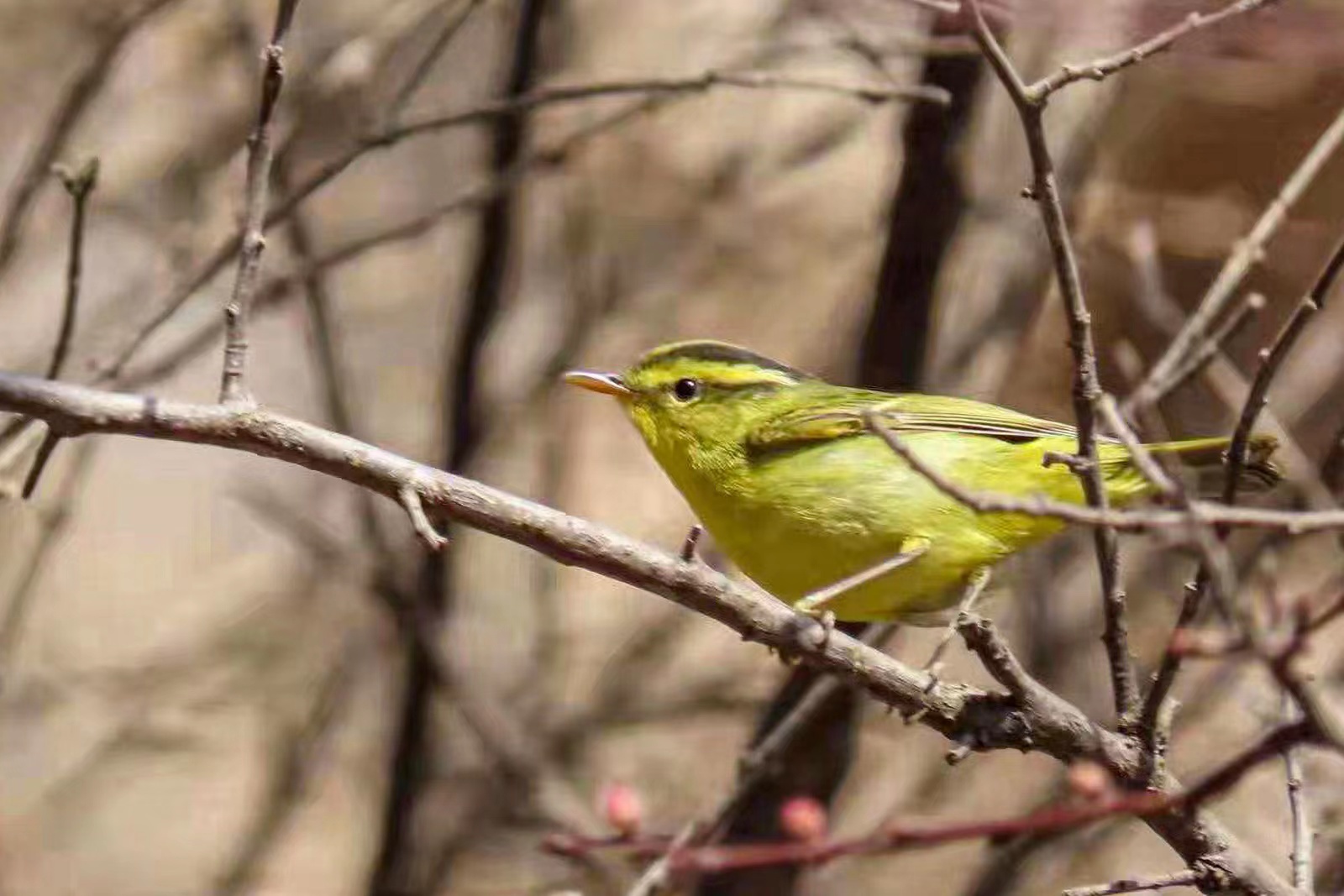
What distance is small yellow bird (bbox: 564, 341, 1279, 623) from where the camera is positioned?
341 centimetres

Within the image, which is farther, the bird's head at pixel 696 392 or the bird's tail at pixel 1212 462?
the bird's head at pixel 696 392

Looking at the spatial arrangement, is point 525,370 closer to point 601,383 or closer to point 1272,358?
point 601,383

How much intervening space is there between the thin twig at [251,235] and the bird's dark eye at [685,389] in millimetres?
1330

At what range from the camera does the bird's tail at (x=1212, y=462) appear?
9.34 ft

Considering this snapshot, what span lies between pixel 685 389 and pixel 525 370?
2.34m

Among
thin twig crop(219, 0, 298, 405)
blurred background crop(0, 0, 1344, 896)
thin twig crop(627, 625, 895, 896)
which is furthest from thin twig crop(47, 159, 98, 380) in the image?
thin twig crop(627, 625, 895, 896)

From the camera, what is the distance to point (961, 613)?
296cm

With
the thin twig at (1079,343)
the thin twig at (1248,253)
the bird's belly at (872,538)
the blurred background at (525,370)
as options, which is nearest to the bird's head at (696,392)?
the bird's belly at (872,538)

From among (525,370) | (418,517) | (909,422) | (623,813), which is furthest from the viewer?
(525,370)

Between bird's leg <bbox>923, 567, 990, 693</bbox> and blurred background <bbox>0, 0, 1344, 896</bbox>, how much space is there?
1095mm

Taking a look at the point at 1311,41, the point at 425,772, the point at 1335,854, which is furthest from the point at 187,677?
the point at 1311,41

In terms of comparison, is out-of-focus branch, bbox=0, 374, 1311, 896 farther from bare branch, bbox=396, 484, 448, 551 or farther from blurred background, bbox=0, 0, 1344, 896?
blurred background, bbox=0, 0, 1344, 896

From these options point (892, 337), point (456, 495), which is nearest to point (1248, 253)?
point (456, 495)

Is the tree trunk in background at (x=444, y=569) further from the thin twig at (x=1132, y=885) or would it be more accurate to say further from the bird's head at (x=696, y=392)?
the thin twig at (x=1132, y=885)
